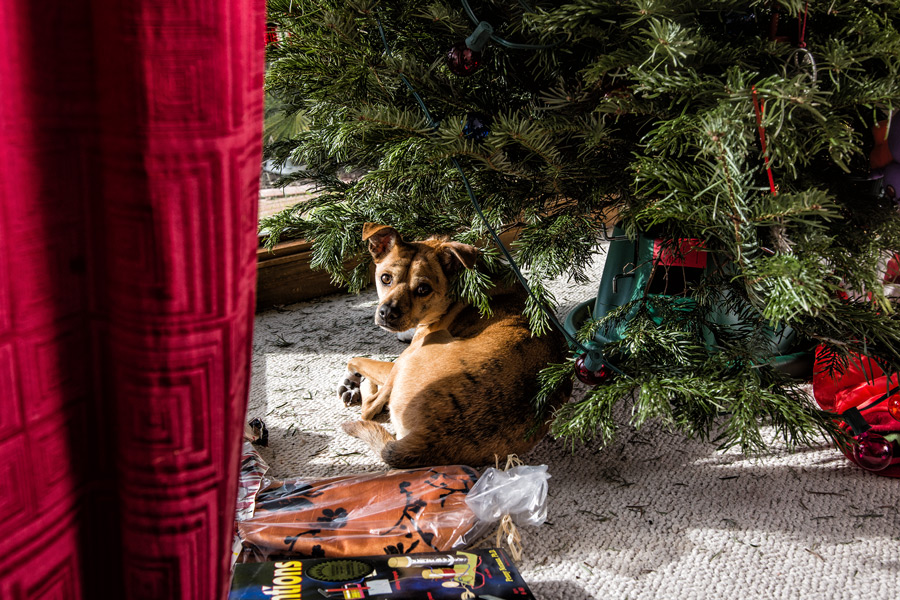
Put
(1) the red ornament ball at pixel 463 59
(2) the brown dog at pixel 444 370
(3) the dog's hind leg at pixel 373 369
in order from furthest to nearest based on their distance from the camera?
1. (3) the dog's hind leg at pixel 373 369
2. (2) the brown dog at pixel 444 370
3. (1) the red ornament ball at pixel 463 59

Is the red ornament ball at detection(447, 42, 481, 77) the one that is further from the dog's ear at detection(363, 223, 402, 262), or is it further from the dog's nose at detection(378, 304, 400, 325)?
the dog's nose at detection(378, 304, 400, 325)

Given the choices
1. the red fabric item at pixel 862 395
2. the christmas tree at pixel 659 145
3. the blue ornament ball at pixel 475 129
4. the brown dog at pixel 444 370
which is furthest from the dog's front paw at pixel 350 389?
the red fabric item at pixel 862 395

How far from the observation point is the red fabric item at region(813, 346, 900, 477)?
1.31 meters

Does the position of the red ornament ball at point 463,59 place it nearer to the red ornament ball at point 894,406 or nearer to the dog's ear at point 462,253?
the dog's ear at point 462,253

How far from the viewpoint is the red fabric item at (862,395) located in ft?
4.31

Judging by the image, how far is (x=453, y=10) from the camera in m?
1.04

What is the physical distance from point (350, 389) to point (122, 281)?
1327 mm

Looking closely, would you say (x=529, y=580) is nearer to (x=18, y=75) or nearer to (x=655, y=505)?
(x=655, y=505)

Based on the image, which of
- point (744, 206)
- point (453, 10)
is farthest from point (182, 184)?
point (453, 10)

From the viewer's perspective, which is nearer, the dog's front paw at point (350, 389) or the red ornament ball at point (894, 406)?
the red ornament ball at point (894, 406)

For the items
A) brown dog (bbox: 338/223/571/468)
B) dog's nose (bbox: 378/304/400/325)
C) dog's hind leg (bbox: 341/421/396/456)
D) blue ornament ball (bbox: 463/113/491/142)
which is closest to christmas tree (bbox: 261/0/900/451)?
blue ornament ball (bbox: 463/113/491/142)

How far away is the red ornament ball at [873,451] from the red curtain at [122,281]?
1342mm

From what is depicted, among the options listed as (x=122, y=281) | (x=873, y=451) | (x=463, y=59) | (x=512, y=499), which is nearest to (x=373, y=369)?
(x=512, y=499)

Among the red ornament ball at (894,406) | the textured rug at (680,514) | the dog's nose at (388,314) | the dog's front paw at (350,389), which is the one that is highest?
the dog's nose at (388,314)
